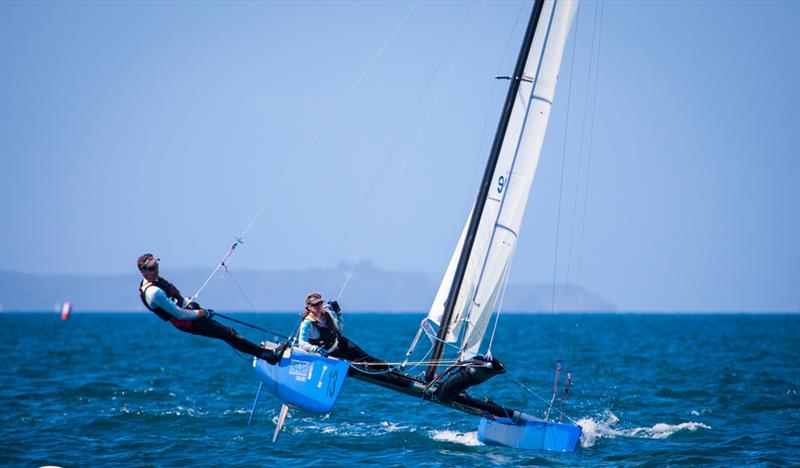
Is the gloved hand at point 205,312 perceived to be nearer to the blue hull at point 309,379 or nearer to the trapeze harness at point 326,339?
the blue hull at point 309,379

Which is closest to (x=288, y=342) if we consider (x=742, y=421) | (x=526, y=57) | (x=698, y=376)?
(x=526, y=57)

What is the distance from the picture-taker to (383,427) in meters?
13.8

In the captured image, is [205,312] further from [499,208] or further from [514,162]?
[514,162]

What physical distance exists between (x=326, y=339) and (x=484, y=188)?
8.96ft

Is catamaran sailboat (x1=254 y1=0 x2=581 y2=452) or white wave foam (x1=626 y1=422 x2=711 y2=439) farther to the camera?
white wave foam (x1=626 y1=422 x2=711 y2=439)

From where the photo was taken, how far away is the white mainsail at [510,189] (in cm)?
1127

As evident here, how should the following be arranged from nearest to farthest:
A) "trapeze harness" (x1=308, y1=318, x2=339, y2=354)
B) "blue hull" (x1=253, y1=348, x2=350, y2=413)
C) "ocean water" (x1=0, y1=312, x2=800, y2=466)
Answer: "blue hull" (x1=253, y1=348, x2=350, y2=413)
"trapeze harness" (x1=308, y1=318, x2=339, y2=354)
"ocean water" (x1=0, y1=312, x2=800, y2=466)

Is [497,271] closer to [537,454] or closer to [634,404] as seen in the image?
[537,454]

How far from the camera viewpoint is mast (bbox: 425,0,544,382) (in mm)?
11180

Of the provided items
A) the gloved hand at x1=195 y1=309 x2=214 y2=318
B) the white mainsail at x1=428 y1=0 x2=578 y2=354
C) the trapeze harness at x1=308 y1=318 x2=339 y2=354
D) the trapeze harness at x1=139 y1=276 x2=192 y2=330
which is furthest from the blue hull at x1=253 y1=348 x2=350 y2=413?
the white mainsail at x1=428 y1=0 x2=578 y2=354

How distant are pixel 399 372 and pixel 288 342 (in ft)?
4.69

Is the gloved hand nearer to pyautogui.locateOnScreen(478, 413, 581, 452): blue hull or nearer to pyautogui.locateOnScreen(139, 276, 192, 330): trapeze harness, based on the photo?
pyautogui.locateOnScreen(139, 276, 192, 330): trapeze harness

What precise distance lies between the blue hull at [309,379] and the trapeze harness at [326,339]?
1.66 ft

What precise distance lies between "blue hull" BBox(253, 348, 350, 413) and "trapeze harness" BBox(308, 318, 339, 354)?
0.51m
